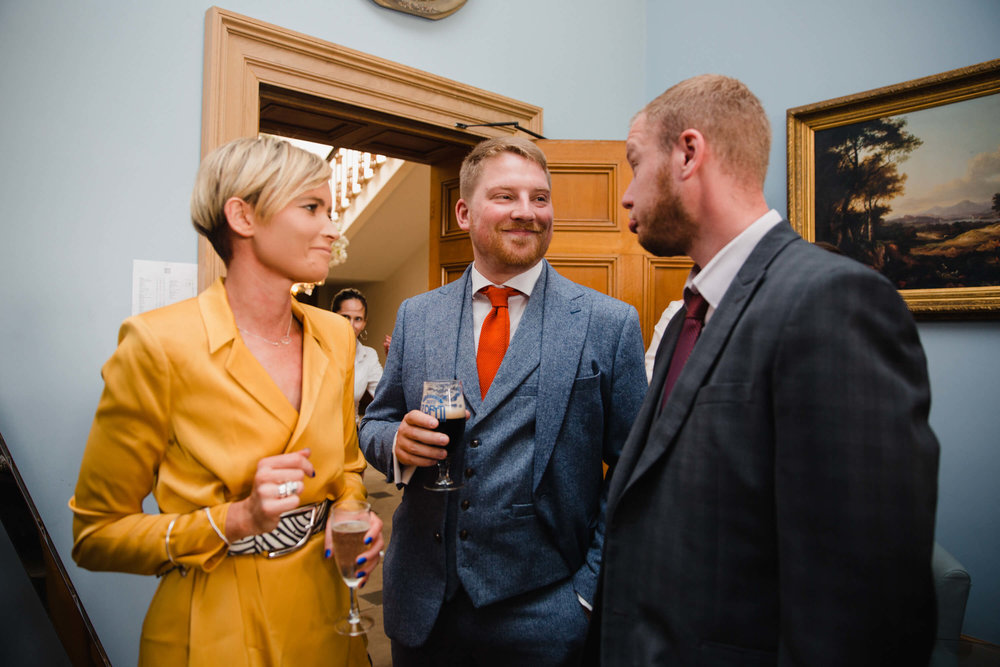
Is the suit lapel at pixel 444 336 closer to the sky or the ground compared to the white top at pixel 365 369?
closer to the sky

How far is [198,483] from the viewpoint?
1068 millimetres

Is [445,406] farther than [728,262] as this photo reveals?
Yes

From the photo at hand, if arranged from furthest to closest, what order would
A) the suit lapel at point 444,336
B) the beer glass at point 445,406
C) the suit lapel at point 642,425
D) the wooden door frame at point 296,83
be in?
the wooden door frame at point 296,83 → the suit lapel at point 444,336 → the beer glass at point 445,406 → the suit lapel at point 642,425

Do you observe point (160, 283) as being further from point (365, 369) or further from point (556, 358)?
point (365, 369)

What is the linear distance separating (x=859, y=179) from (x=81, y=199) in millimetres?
3509

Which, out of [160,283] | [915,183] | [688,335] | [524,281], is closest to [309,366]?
[524,281]

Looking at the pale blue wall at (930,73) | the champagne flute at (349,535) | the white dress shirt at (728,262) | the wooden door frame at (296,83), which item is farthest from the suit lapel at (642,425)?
the pale blue wall at (930,73)

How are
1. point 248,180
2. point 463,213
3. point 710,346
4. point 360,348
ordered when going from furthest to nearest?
point 360,348
point 463,213
point 248,180
point 710,346

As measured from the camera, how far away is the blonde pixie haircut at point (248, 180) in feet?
3.66

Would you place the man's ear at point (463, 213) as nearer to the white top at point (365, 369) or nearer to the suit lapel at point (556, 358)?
the suit lapel at point (556, 358)

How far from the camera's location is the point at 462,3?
3201mm

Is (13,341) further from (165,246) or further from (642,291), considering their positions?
(642,291)

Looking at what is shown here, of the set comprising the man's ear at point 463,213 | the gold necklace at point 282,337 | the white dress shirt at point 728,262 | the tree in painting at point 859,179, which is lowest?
the gold necklace at point 282,337

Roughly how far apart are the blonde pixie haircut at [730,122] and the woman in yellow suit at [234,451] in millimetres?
707
